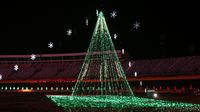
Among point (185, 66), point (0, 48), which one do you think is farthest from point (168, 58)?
point (0, 48)

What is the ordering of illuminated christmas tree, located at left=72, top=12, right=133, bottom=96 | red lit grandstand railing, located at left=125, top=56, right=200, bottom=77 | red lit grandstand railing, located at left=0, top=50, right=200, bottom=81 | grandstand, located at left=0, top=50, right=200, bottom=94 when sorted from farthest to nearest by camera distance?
red lit grandstand railing, located at left=0, top=50, right=200, bottom=81 < red lit grandstand railing, located at left=125, top=56, right=200, bottom=77 < grandstand, located at left=0, top=50, right=200, bottom=94 < illuminated christmas tree, located at left=72, top=12, right=133, bottom=96

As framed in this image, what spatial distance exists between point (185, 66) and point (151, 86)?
668cm

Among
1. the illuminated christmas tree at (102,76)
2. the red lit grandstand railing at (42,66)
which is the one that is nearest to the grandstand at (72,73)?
the red lit grandstand railing at (42,66)

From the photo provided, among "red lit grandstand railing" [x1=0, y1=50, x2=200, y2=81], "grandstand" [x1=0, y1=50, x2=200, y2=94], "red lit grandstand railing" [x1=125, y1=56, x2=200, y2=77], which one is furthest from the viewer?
"red lit grandstand railing" [x1=0, y1=50, x2=200, y2=81]

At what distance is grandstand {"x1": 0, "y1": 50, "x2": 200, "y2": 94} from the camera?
219 ft

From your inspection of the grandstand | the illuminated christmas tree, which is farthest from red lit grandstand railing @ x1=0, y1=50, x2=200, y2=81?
the illuminated christmas tree

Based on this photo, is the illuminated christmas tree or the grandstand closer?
the illuminated christmas tree

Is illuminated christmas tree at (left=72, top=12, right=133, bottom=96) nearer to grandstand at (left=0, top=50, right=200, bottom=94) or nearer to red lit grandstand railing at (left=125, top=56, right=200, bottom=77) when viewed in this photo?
grandstand at (left=0, top=50, right=200, bottom=94)

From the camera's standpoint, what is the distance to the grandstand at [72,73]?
6662 cm

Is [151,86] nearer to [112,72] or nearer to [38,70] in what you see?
[112,72]

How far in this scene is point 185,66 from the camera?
7050 cm

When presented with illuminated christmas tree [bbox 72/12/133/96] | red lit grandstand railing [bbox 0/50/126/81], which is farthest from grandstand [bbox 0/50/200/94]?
illuminated christmas tree [bbox 72/12/133/96]

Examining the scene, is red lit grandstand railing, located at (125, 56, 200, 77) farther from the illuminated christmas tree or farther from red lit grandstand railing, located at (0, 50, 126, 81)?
red lit grandstand railing, located at (0, 50, 126, 81)

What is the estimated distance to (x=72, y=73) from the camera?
8600 centimetres
